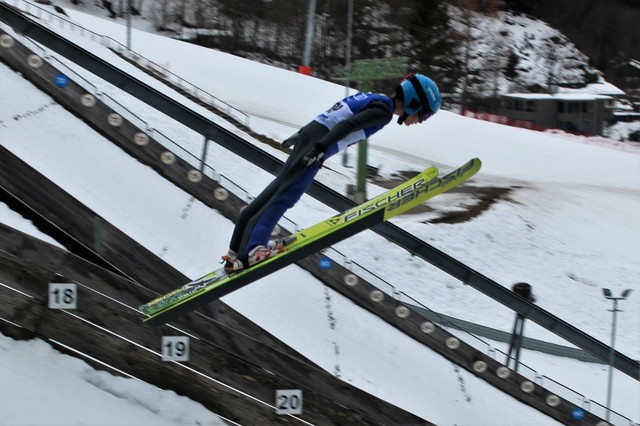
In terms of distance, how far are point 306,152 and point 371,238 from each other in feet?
36.7

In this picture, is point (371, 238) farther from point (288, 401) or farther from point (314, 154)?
point (314, 154)

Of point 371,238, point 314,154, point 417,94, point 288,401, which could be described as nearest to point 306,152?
point 314,154

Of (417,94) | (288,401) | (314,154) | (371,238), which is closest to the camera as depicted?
(314,154)

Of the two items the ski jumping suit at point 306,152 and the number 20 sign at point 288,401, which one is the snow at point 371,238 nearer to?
the number 20 sign at point 288,401

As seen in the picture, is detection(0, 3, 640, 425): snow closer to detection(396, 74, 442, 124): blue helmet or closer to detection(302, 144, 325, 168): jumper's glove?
detection(302, 144, 325, 168): jumper's glove

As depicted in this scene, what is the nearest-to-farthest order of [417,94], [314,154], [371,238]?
[314,154] < [417,94] < [371,238]

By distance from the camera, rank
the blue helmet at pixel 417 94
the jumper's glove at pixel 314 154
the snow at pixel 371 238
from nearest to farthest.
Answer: the jumper's glove at pixel 314 154, the blue helmet at pixel 417 94, the snow at pixel 371 238

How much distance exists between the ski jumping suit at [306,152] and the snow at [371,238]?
4.24 ft

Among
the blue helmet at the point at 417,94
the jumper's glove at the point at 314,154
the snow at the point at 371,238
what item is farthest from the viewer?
the snow at the point at 371,238

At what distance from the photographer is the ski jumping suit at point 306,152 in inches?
173

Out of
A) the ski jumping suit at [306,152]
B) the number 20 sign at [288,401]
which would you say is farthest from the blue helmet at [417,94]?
the number 20 sign at [288,401]

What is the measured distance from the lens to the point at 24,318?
4.59 meters

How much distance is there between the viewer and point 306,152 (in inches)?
177

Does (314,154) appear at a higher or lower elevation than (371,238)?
higher
